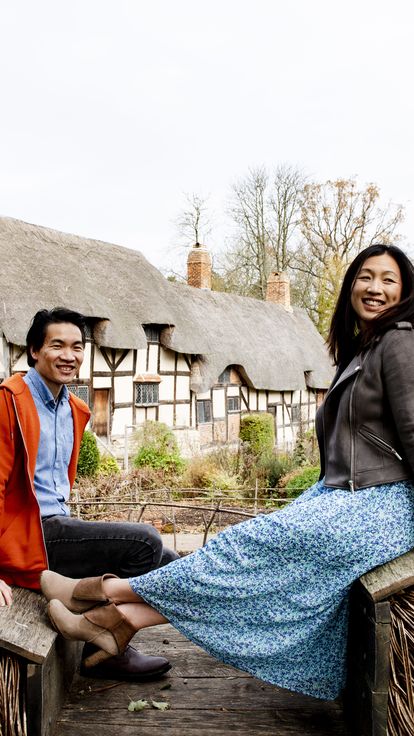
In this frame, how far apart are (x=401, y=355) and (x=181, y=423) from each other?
15.3m

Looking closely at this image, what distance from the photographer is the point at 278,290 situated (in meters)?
26.6

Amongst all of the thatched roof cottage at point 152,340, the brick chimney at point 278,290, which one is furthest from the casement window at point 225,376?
the brick chimney at point 278,290

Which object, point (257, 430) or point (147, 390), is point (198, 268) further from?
point (147, 390)

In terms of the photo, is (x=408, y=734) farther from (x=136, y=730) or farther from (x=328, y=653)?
(x=136, y=730)

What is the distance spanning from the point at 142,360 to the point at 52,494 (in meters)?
13.5

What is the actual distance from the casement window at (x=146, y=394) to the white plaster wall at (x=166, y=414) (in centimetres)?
40

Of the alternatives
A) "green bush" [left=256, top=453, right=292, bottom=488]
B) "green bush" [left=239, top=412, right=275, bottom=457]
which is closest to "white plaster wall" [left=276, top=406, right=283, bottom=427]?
"green bush" [left=239, top=412, right=275, bottom=457]

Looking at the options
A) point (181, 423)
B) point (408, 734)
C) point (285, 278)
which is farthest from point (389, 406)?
point (285, 278)

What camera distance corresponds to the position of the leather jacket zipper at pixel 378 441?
2.41 meters

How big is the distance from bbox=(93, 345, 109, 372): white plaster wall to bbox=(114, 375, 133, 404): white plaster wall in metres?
0.46

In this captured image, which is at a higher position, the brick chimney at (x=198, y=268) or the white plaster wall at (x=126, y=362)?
the brick chimney at (x=198, y=268)

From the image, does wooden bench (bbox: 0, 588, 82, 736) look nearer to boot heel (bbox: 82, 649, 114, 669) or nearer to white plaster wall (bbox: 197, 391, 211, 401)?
boot heel (bbox: 82, 649, 114, 669)

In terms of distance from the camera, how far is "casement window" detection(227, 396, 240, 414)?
20047 mm

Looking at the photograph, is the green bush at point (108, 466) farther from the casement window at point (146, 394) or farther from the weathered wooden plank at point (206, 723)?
the weathered wooden plank at point (206, 723)
